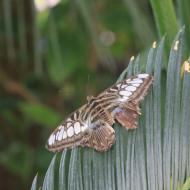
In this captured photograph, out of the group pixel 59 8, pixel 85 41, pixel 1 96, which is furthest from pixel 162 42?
pixel 1 96

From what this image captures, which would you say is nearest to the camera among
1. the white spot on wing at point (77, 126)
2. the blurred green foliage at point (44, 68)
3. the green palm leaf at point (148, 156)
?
the green palm leaf at point (148, 156)

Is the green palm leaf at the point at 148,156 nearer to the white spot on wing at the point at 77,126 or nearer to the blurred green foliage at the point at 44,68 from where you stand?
the white spot on wing at the point at 77,126

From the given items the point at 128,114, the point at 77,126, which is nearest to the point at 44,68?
the point at 77,126

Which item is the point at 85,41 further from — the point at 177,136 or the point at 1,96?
the point at 177,136

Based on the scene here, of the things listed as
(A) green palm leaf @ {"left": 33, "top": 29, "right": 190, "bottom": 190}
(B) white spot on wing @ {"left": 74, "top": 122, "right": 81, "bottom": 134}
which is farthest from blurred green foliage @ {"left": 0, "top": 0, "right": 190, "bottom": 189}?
(A) green palm leaf @ {"left": 33, "top": 29, "right": 190, "bottom": 190}

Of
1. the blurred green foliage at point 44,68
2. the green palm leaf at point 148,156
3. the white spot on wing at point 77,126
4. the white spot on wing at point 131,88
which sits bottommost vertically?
the green palm leaf at point 148,156

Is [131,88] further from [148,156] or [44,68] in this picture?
[44,68]

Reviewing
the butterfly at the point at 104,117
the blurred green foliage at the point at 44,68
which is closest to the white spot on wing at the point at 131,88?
the butterfly at the point at 104,117
